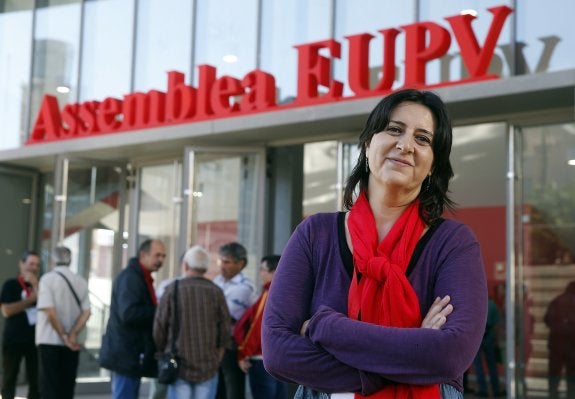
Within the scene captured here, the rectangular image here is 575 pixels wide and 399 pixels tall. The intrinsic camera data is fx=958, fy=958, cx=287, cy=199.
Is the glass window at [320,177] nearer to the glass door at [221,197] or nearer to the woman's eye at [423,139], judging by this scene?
the glass door at [221,197]

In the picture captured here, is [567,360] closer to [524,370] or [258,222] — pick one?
[524,370]

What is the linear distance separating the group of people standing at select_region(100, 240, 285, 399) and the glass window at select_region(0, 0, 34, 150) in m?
6.58

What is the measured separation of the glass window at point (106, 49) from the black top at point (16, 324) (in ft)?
14.5

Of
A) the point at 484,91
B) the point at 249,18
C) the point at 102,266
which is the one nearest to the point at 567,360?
the point at 484,91

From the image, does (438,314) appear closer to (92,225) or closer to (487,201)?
(487,201)

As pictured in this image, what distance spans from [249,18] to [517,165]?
4.36 metres

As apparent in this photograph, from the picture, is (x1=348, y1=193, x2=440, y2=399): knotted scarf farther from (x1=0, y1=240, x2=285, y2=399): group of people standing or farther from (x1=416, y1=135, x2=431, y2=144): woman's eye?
(x1=0, y1=240, x2=285, y2=399): group of people standing

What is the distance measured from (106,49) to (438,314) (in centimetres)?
1260

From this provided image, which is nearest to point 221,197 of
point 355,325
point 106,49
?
point 106,49

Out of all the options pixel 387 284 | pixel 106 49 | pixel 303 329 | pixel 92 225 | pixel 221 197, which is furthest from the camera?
pixel 106 49

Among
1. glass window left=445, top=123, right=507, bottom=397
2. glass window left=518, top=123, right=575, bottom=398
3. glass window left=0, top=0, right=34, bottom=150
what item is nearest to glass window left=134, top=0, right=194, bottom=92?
glass window left=0, top=0, right=34, bottom=150

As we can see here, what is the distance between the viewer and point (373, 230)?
2068mm

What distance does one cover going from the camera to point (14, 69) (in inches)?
582

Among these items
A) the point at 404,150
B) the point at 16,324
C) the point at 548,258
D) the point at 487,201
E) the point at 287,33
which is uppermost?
the point at 287,33
